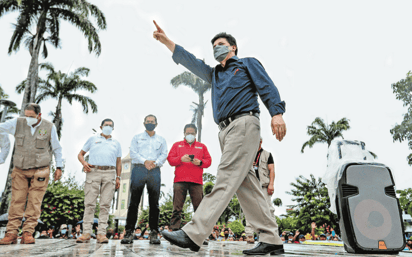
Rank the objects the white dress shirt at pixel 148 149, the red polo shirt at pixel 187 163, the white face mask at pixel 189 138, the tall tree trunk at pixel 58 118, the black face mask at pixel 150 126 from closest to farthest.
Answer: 1. the white dress shirt at pixel 148 149
2. the red polo shirt at pixel 187 163
3. the black face mask at pixel 150 126
4. the white face mask at pixel 189 138
5. the tall tree trunk at pixel 58 118

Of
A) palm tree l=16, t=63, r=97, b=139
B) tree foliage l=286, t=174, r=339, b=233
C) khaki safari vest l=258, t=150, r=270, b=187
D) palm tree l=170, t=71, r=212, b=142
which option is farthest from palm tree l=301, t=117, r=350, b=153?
khaki safari vest l=258, t=150, r=270, b=187

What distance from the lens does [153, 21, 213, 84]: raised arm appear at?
9.96ft

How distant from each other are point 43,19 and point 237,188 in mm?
18054

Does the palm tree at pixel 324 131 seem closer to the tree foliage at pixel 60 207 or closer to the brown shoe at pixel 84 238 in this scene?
the tree foliage at pixel 60 207

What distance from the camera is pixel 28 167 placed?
14.4ft

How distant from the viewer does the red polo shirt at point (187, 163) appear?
512 centimetres

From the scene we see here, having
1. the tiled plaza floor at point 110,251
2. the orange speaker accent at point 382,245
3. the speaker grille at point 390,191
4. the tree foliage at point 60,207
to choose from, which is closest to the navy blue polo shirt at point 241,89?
the tiled plaza floor at point 110,251

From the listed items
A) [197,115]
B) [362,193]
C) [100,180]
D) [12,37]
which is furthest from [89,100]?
[362,193]

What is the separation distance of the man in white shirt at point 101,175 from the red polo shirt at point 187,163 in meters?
1.00

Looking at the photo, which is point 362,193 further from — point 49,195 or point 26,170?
point 49,195

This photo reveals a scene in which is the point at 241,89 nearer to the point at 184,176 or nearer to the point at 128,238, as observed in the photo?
the point at 184,176

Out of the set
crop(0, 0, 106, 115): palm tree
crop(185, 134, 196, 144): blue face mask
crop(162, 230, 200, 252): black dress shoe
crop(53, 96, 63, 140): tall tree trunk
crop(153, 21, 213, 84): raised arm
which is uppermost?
crop(0, 0, 106, 115): palm tree

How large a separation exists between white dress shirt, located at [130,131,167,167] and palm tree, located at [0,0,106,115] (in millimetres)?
13314

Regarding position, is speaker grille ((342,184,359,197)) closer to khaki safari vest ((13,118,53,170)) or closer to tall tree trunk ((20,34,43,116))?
khaki safari vest ((13,118,53,170))
